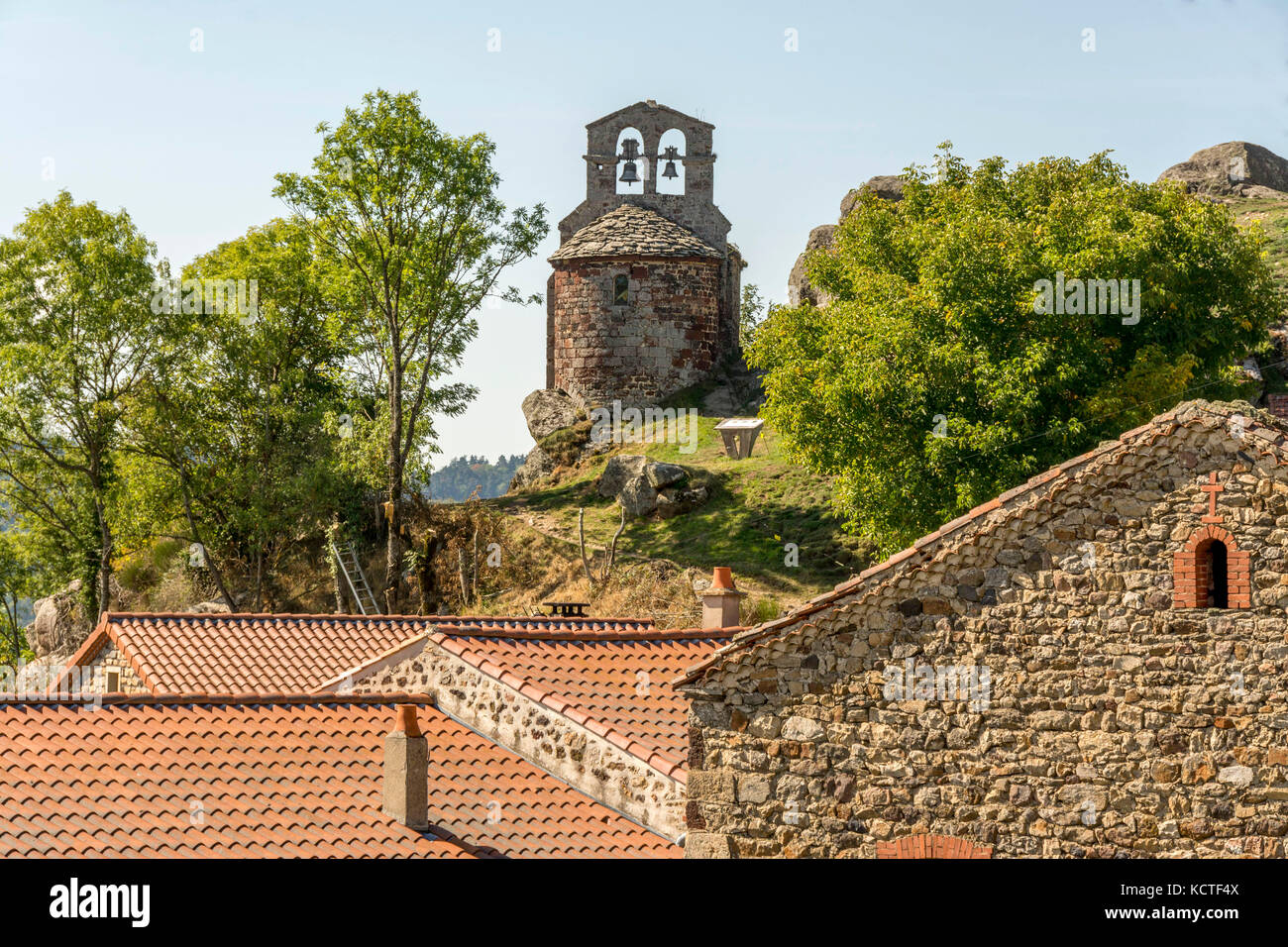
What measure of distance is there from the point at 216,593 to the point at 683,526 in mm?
14793

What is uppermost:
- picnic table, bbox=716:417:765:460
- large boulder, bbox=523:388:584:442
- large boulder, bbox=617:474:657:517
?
large boulder, bbox=523:388:584:442

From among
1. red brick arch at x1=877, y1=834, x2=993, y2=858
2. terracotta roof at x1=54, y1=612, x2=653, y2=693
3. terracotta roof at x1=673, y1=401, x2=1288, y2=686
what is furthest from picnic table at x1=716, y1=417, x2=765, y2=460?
red brick arch at x1=877, y1=834, x2=993, y2=858

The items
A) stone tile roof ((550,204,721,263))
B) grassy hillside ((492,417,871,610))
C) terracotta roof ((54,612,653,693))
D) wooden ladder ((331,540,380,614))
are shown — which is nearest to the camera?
terracotta roof ((54,612,653,693))

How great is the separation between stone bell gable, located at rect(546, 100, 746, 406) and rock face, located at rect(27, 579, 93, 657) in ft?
53.6

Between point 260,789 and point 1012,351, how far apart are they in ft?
56.2

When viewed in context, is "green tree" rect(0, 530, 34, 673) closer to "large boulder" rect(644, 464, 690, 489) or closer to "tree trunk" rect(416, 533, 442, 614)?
"tree trunk" rect(416, 533, 442, 614)

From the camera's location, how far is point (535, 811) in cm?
1780

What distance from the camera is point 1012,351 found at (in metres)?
28.0

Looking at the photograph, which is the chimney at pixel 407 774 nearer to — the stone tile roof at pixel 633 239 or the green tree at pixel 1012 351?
the green tree at pixel 1012 351

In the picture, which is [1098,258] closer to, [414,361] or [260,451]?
[414,361]

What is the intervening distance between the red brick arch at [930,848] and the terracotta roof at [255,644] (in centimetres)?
923

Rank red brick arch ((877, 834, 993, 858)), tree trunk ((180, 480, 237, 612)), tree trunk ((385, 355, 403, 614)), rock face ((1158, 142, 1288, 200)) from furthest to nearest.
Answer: rock face ((1158, 142, 1288, 200)), tree trunk ((180, 480, 237, 612)), tree trunk ((385, 355, 403, 614)), red brick arch ((877, 834, 993, 858))

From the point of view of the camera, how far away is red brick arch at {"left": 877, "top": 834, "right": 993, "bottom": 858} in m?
13.4
